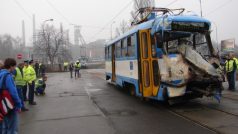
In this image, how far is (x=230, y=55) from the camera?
15359 millimetres

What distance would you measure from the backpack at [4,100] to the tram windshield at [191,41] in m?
6.06

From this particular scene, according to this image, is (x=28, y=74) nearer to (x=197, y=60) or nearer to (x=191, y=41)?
(x=191, y=41)

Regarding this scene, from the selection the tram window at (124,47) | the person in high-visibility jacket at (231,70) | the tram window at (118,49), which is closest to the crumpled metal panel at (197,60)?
the tram window at (124,47)

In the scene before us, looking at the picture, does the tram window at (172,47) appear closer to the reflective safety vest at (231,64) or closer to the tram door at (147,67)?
the tram door at (147,67)

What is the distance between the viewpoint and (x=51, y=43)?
6106 centimetres

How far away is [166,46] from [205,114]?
2570mm

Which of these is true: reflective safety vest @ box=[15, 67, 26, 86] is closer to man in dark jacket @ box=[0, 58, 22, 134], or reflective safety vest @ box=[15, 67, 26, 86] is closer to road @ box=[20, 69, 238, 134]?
road @ box=[20, 69, 238, 134]

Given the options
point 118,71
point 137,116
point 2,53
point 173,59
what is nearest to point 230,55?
point 118,71

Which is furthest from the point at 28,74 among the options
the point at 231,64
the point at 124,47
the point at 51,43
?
the point at 51,43

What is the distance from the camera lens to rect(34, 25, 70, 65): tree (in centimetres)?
5856

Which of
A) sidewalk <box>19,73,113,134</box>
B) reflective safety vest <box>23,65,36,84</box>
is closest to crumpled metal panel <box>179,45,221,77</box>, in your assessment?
sidewalk <box>19,73,113,134</box>

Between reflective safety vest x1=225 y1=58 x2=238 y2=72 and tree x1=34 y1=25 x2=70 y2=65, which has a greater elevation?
tree x1=34 y1=25 x2=70 y2=65

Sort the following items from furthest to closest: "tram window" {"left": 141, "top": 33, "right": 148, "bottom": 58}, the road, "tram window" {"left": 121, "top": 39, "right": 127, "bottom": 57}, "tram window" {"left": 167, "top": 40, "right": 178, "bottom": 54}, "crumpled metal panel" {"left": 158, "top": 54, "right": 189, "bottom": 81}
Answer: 1. "tram window" {"left": 121, "top": 39, "right": 127, "bottom": 57}
2. "tram window" {"left": 141, "top": 33, "right": 148, "bottom": 58}
3. "tram window" {"left": 167, "top": 40, "right": 178, "bottom": 54}
4. "crumpled metal panel" {"left": 158, "top": 54, "right": 189, "bottom": 81}
5. the road

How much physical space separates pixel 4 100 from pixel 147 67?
586 centimetres
